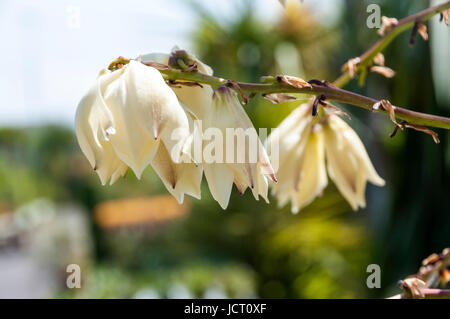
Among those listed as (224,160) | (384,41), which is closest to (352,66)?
(384,41)

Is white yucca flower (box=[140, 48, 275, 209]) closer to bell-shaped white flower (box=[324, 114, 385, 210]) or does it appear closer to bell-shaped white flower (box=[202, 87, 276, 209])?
bell-shaped white flower (box=[202, 87, 276, 209])

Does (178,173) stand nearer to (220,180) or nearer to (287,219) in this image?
(220,180)

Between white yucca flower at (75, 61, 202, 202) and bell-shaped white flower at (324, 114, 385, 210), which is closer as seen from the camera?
white yucca flower at (75, 61, 202, 202)

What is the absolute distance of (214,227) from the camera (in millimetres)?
2746

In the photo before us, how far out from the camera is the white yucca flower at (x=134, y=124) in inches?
9.7

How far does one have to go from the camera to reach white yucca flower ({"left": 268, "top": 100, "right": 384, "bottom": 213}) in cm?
37

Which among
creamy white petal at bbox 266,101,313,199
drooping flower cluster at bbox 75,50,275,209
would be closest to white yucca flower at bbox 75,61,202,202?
drooping flower cluster at bbox 75,50,275,209

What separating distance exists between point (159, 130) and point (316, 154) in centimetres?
18

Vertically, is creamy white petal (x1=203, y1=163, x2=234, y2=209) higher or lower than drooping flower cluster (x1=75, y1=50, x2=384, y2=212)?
lower

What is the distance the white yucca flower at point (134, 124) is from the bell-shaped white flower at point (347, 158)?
15 centimetres

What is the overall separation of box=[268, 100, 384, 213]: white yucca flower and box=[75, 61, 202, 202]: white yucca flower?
5.3 inches

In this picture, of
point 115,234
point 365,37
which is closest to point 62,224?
point 115,234

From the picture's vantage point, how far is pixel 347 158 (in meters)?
0.38
